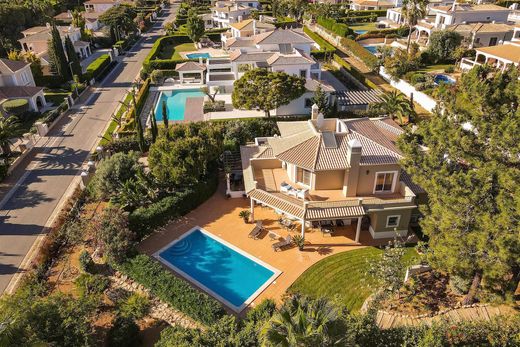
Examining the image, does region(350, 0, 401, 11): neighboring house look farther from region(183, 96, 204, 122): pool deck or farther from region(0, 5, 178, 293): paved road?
region(0, 5, 178, 293): paved road

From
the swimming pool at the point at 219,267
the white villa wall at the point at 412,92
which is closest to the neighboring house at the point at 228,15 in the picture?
the white villa wall at the point at 412,92

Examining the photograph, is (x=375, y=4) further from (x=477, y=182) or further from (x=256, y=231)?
(x=477, y=182)

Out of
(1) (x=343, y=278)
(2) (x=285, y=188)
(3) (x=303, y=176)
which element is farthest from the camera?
(3) (x=303, y=176)

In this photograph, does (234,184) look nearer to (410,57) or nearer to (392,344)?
(392,344)

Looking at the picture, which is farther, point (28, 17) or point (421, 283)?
point (28, 17)

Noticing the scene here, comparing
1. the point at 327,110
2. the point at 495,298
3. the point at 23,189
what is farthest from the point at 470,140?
the point at 23,189

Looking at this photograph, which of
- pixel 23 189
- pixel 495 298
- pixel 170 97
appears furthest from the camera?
pixel 170 97

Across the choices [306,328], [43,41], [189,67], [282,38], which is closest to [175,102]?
[189,67]

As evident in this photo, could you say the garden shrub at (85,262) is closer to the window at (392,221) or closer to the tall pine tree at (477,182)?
the window at (392,221)
